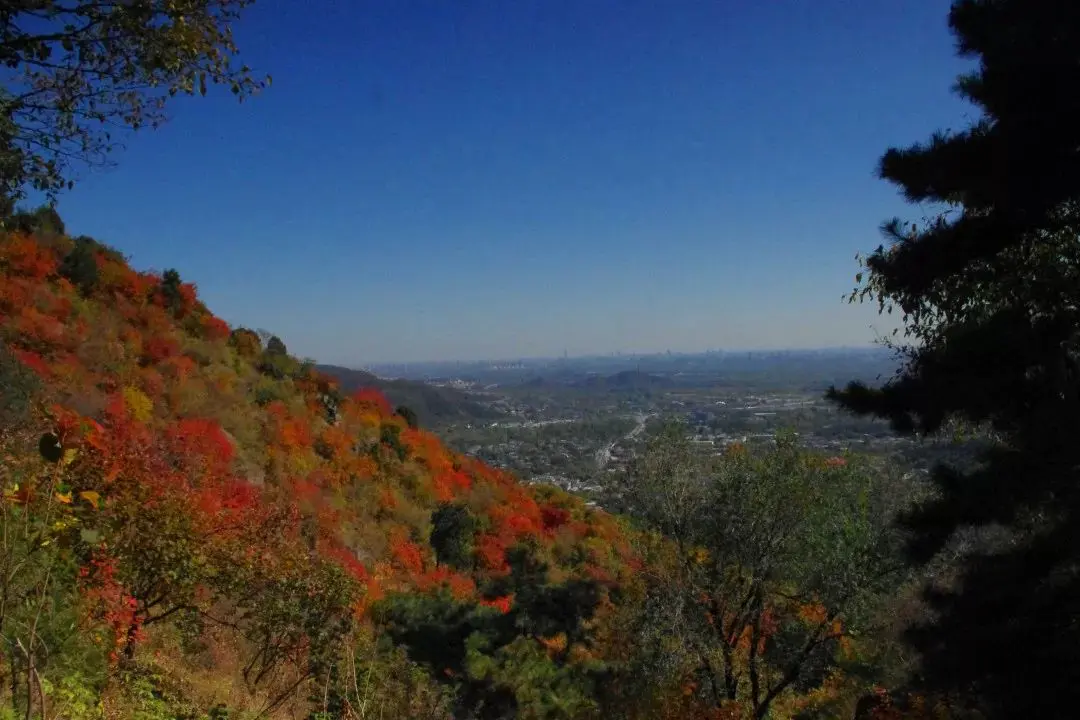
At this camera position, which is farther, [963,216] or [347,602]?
[347,602]

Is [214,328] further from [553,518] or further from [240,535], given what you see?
→ [240,535]

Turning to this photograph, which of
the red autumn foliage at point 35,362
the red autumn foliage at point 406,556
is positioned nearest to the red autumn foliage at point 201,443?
the red autumn foliage at point 35,362

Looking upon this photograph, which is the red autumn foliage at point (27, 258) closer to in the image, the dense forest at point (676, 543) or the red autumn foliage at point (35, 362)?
the dense forest at point (676, 543)

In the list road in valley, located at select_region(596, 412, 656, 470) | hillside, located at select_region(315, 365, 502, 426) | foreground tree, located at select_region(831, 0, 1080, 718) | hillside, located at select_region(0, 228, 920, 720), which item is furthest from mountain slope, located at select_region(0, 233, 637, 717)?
hillside, located at select_region(315, 365, 502, 426)

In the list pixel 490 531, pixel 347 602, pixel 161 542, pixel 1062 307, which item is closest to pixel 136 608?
pixel 161 542

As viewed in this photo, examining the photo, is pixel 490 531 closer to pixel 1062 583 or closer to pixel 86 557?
pixel 86 557

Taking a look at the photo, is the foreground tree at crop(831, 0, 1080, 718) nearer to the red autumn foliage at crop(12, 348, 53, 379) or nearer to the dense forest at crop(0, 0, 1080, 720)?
the dense forest at crop(0, 0, 1080, 720)

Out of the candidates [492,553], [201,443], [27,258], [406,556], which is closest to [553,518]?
[492,553]
